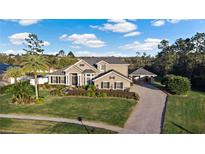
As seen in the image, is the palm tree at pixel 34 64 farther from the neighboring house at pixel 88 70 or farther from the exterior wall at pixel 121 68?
the exterior wall at pixel 121 68

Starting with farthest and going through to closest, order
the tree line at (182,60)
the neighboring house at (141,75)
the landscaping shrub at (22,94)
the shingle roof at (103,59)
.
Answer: the neighboring house at (141,75) < the shingle roof at (103,59) < the tree line at (182,60) < the landscaping shrub at (22,94)

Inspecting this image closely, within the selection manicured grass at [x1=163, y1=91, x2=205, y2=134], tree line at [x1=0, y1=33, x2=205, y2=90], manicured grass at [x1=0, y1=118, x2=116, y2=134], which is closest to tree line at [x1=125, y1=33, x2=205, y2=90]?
tree line at [x1=0, y1=33, x2=205, y2=90]

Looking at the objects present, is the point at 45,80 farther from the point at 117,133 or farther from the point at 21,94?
the point at 117,133

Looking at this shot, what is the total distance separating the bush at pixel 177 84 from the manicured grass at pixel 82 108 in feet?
16.8

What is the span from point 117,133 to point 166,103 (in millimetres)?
8489

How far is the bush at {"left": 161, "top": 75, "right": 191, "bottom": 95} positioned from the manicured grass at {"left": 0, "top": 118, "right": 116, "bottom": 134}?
481 inches

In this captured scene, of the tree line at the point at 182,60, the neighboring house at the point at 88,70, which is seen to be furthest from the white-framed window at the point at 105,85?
the tree line at the point at 182,60

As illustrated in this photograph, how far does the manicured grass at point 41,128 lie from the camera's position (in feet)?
49.0

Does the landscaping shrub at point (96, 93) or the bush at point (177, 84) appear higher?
the bush at point (177, 84)

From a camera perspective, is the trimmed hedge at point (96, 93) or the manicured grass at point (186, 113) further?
the trimmed hedge at point (96, 93)

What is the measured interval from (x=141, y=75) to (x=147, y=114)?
1217 centimetres

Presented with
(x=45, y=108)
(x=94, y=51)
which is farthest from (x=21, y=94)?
(x=94, y=51)

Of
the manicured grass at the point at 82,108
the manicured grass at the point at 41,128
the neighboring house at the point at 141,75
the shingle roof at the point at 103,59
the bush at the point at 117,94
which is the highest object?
the shingle roof at the point at 103,59

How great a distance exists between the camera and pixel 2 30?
68.0 feet
